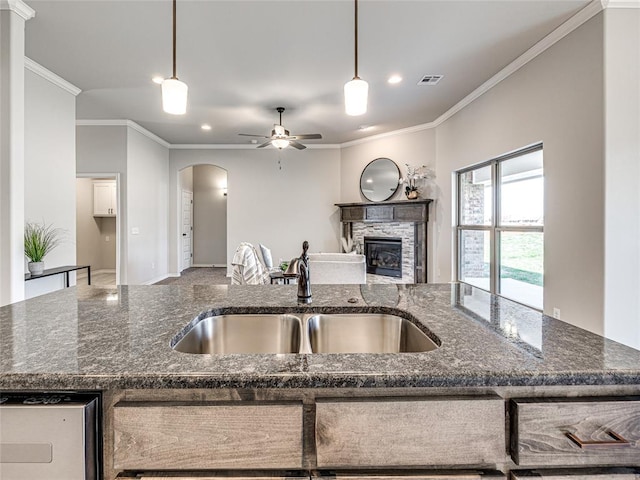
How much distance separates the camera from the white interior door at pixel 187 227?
26.1 ft

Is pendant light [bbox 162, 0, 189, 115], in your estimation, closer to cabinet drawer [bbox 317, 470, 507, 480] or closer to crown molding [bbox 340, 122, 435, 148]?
cabinet drawer [bbox 317, 470, 507, 480]

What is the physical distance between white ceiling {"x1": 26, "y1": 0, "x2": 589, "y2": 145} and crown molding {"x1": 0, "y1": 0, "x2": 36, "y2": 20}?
0.20 ft

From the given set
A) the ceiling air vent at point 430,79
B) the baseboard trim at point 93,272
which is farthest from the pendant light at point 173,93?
the baseboard trim at point 93,272

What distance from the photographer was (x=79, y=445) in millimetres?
687

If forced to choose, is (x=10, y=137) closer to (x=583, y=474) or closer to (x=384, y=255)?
(x=583, y=474)

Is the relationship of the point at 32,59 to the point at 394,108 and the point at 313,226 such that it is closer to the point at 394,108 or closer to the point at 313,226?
the point at 394,108

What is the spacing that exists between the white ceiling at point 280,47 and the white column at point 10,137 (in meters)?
0.21

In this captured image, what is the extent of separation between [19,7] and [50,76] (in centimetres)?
129

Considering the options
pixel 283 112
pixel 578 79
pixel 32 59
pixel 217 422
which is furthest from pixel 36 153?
pixel 578 79

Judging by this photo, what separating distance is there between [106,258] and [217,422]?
853 centimetres

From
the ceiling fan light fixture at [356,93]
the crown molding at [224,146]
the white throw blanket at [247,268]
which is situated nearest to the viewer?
the ceiling fan light fixture at [356,93]

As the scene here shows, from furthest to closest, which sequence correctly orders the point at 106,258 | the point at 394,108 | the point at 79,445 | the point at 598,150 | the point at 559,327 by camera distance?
the point at 106,258 → the point at 394,108 → the point at 598,150 → the point at 559,327 → the point at 79,445

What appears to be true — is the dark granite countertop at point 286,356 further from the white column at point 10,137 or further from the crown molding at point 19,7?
the crown molding at point 19,7

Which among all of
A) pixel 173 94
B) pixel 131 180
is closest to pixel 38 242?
pixel 131 180
